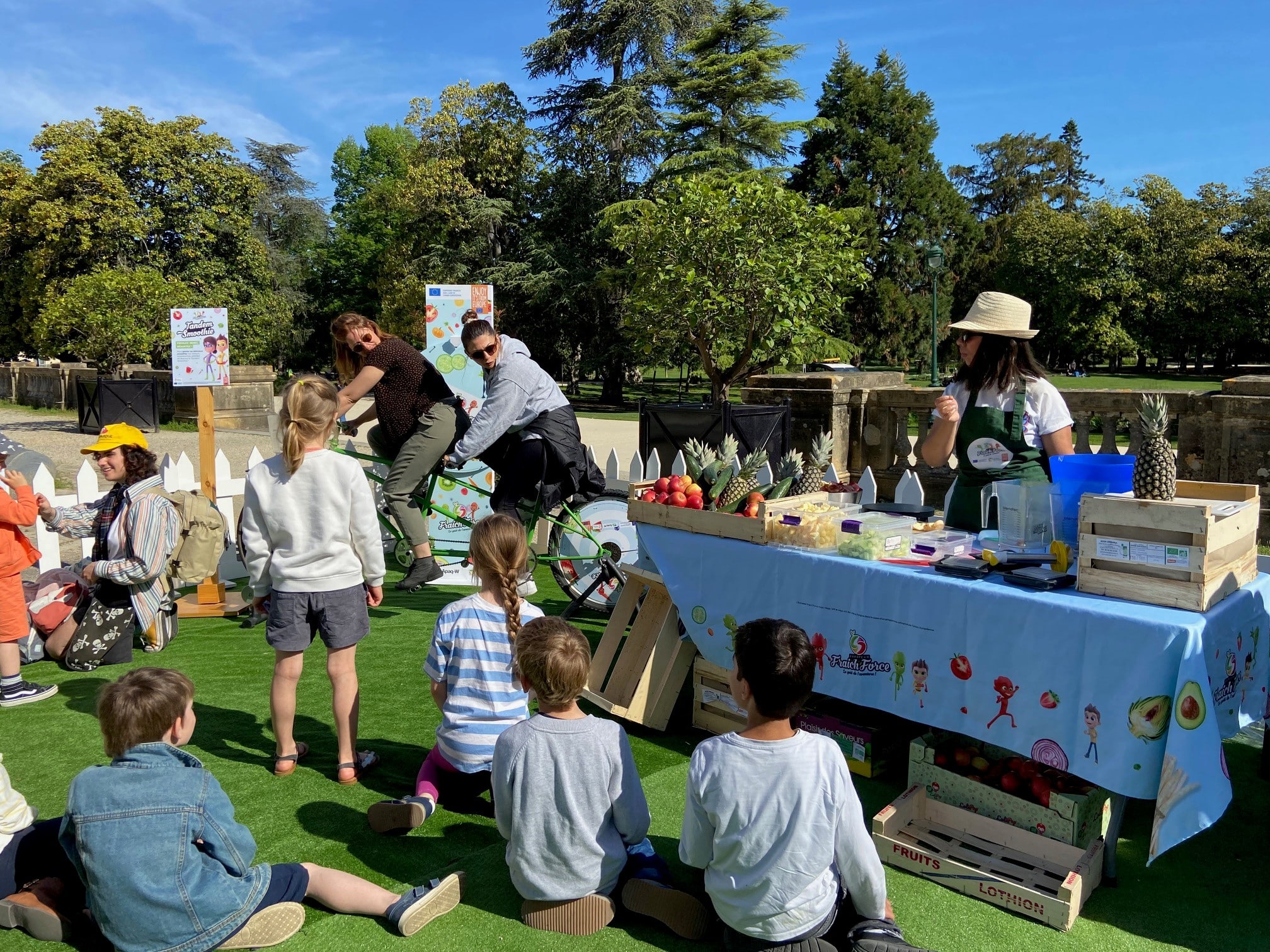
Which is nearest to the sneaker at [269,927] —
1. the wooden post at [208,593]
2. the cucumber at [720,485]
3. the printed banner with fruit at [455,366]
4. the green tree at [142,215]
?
the cucumber at [720,485]

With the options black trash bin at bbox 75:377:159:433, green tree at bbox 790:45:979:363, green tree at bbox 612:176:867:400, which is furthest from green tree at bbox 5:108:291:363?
green tree at bbox 790:45:979:363

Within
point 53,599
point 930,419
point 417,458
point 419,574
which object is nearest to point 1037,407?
point 417,458

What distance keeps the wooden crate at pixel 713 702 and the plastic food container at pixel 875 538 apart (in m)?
0.98

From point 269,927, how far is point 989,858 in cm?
241

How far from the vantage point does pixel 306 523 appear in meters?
3.80

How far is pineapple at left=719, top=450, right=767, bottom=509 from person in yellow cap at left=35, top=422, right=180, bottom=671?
3390 mm

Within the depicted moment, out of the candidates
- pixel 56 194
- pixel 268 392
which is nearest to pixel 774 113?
pixel 268 392

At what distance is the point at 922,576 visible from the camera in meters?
3.40

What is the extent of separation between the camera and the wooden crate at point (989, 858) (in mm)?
3008

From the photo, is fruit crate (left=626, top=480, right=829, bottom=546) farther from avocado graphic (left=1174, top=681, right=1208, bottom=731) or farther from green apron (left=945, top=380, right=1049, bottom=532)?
avocado graphic (left=1174, top=681, right=1208, bottom=731)

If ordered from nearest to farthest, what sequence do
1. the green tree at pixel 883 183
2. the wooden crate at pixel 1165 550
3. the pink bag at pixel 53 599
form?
the wooden crate at pixel 1165 550 → the pink bag at pixel 53 599 → the green tree at pixel 883 183

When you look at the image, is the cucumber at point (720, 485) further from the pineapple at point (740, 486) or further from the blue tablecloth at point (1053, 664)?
the blue tablecloth at point (1053, 664)

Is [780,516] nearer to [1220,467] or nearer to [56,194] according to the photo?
[1220,467]

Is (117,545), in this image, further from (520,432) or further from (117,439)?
(520,432)
